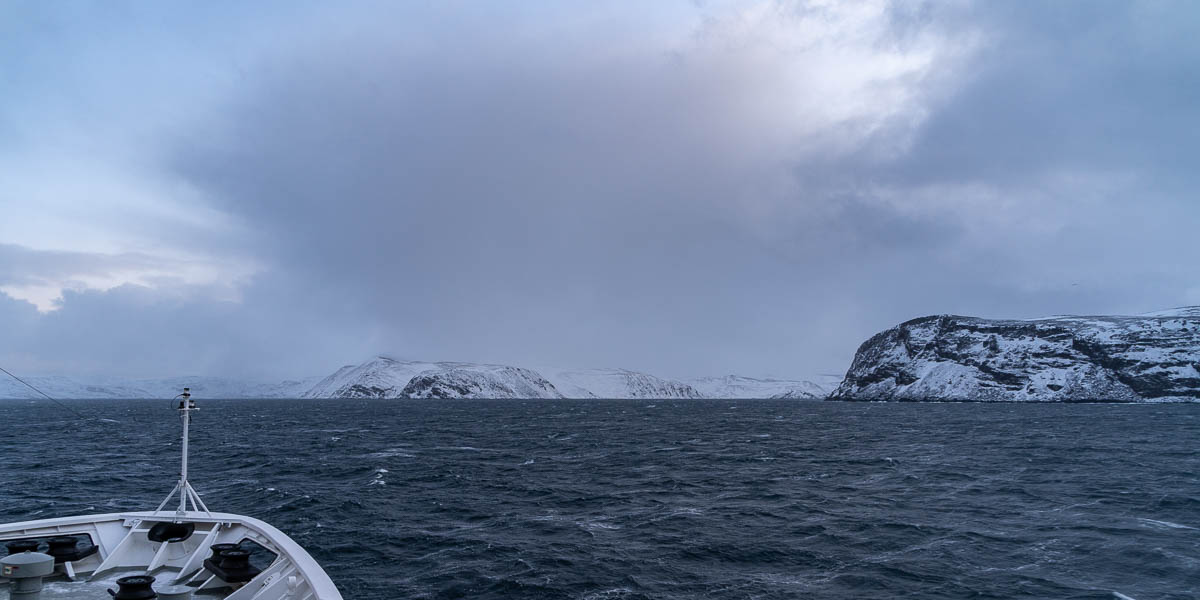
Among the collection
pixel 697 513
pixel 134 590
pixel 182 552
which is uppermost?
pixel 134 590

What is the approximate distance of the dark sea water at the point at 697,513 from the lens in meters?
27.8

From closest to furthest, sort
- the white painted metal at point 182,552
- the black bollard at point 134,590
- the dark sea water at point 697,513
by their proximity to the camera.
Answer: the black bollard at point 134,590
the white painted metal at point 182,552
the dark sea water at point 697,513

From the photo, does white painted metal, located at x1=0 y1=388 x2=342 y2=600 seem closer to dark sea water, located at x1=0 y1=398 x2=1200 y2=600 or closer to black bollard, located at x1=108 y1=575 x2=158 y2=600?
black bollard, located at x1=108 y1=575 x2=158 y2=600

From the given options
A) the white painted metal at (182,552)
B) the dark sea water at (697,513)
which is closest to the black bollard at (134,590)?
the white painted metal at (182,552)

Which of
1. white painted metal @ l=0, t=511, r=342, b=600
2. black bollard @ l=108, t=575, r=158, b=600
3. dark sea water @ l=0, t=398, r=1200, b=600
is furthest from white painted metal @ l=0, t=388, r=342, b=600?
dark sea water @ l=0, t=398, r=1200, b=600

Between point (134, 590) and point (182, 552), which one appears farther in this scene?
point (182, 552)

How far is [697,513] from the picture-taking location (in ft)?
135

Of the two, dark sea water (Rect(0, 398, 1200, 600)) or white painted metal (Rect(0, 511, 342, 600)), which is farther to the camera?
dark sea water (Rect(0, 398, 1200, 600))

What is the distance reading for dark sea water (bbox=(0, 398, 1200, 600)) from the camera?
91.1ft

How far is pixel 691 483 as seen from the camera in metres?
53.6

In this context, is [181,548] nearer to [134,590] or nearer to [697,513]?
[134,590]

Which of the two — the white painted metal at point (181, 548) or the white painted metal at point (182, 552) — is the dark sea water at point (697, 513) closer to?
the white painted metal at point (181, 548)

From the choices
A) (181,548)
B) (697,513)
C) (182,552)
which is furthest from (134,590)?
(697,513)

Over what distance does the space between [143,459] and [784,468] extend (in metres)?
70.0
